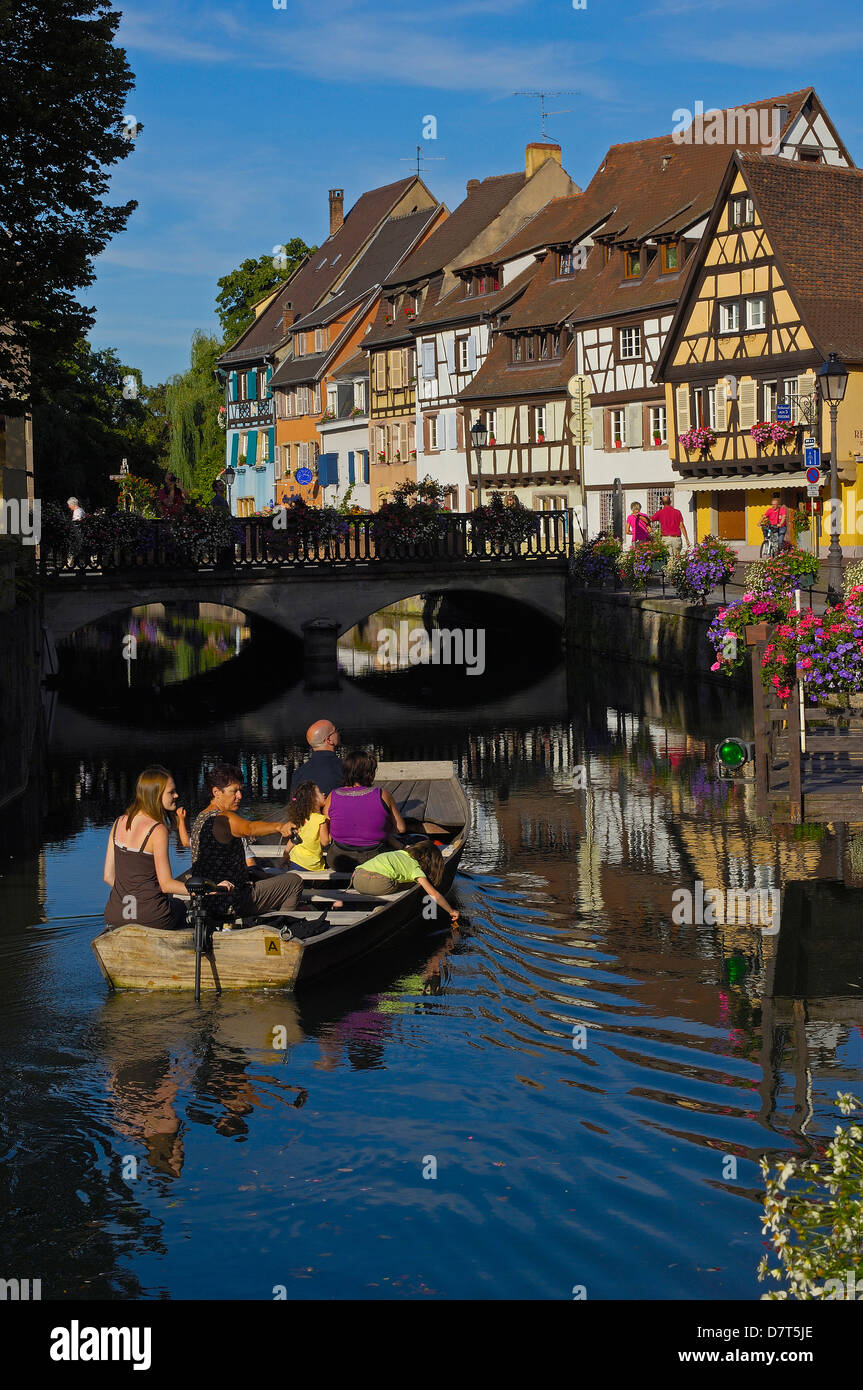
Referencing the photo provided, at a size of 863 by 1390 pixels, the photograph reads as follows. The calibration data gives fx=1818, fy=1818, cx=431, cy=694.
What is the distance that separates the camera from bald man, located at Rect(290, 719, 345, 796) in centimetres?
1565

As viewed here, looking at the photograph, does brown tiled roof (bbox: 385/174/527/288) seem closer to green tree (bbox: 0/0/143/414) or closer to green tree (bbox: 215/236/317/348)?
green tree (bbox: 215/236/317/348)

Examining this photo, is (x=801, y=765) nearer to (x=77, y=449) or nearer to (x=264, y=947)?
(x=264, y=947)

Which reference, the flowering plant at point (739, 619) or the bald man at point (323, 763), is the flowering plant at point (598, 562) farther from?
the bald man at point (323, 763)

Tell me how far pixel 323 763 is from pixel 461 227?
56549mm

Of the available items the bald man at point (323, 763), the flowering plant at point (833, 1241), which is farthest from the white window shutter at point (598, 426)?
the flowering plant at point (833, 1241)

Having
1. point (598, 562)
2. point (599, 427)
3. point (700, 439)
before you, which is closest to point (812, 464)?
point (598, 562)

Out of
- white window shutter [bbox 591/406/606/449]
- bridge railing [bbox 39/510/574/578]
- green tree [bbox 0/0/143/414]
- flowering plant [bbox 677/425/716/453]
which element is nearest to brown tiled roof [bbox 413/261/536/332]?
white window shutter [bbox 591/406/606/449]

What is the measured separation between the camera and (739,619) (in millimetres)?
18141

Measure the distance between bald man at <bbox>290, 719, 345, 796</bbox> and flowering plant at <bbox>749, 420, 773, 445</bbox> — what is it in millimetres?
32270

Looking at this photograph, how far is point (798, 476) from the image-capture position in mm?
45781

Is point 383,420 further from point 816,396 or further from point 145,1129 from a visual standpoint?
point 145,1129

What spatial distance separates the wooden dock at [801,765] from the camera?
1461 cm

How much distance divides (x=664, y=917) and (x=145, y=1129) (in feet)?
21.1

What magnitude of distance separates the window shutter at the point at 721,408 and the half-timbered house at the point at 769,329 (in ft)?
0.13
